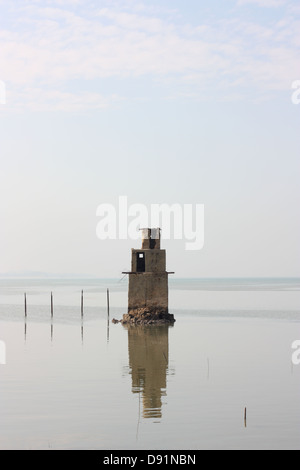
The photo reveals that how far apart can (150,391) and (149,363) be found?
9185 mm

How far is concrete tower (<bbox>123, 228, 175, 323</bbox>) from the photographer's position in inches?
2429

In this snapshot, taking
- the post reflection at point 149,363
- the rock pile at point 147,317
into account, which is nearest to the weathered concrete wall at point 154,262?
the rock pile at point 147,317

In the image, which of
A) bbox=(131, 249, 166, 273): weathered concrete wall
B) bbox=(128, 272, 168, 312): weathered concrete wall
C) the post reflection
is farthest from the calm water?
bbox=(131, 249, 166, 273): weathered concrete wall

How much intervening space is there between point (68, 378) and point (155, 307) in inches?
1165

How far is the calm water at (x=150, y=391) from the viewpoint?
2222cm

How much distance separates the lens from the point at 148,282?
6156 cm

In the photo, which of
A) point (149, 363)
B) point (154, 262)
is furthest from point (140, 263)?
point (149, 363)

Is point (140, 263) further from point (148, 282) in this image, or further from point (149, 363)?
point (149, 363)

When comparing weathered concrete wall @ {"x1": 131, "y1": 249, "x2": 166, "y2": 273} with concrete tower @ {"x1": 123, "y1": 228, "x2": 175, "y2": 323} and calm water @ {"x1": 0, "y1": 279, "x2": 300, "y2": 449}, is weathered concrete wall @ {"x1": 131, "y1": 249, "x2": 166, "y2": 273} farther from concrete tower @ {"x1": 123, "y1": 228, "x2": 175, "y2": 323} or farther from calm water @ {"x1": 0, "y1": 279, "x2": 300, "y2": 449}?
calm water @ {"x1": 0, "y1": 279, "x2": 300, "y2": 449}

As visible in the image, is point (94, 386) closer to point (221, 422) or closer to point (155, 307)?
point (221, 422)

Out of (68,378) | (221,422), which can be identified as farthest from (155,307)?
(221,422)

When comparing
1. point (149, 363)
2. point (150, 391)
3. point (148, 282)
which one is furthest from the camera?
point (148, 282)

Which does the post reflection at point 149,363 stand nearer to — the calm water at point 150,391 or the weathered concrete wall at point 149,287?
the calm water at point 150,391

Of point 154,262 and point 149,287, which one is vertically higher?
point 154,262
